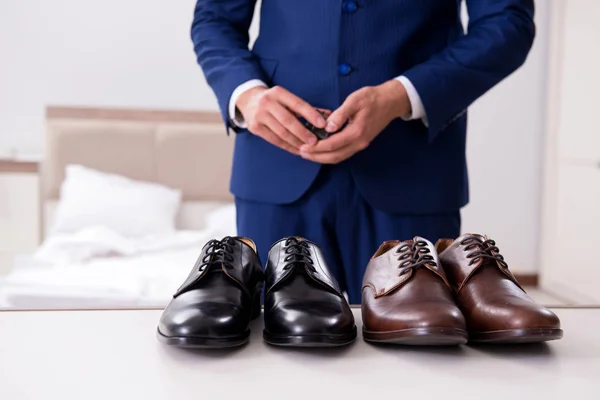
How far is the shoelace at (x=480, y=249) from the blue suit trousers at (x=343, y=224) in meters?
0.40

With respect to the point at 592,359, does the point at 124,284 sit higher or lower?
lower

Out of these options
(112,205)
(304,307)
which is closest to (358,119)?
(304,307)

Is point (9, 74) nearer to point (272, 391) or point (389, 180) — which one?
point (389, 180)

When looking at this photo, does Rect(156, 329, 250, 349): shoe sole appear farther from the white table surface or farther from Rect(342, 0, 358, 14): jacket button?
Rect(342, 0, 358, 14): jacket button

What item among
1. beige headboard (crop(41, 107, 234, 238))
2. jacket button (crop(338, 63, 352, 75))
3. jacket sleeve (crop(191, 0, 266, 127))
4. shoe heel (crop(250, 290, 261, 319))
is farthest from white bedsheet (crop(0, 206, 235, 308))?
shoe heel (crop(250, 290, 261, 319))

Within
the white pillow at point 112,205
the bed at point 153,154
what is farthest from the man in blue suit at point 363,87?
the white pillow at point 112,205

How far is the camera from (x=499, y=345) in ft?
2.33

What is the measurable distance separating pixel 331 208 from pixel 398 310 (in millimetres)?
514

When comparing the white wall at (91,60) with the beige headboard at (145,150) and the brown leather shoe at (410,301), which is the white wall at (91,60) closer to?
the beige headboard at (145,150)

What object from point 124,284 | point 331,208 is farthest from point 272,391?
point 124,284

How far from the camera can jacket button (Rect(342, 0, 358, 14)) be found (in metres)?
1.16

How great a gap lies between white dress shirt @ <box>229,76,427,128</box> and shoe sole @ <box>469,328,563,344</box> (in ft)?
1.67

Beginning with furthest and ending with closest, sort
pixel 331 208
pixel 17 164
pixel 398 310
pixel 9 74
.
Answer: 1. pixel 9 74
2. pixel 17 164
3. pixel 331 208
4. pixel 398 310

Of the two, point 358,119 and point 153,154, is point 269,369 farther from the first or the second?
point 153,154
